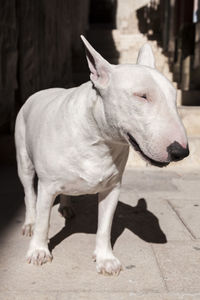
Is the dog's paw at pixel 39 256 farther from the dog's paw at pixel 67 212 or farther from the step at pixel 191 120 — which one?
the step at pixel 191 120

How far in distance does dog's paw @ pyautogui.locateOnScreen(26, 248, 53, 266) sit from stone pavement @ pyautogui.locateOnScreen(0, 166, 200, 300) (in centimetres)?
4

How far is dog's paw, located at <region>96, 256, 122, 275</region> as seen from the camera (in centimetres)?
196

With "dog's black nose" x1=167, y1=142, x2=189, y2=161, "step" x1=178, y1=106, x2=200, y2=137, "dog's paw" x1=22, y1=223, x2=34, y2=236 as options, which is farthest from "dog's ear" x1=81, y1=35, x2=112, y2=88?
"step" x1=178, y1=106, x2=200, y2=137

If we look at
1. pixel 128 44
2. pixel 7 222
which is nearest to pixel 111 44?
pixel 128 44

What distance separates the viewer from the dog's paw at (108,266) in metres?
1.96

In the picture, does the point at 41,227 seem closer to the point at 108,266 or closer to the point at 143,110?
the point at 108,266

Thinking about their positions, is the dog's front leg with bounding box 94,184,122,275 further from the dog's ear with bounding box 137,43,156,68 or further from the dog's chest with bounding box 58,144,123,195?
the dog's ear with bounding box 137,43,156,68

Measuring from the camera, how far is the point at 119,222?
108 inches

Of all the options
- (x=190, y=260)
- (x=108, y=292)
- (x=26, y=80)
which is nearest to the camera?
(x=108, y=292)

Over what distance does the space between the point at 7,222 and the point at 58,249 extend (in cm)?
63

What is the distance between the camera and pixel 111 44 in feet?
31.0

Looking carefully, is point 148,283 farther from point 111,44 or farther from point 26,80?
point 111,44

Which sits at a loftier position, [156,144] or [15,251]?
[156,144]

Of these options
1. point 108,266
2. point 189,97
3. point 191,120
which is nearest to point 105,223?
point 108,266
